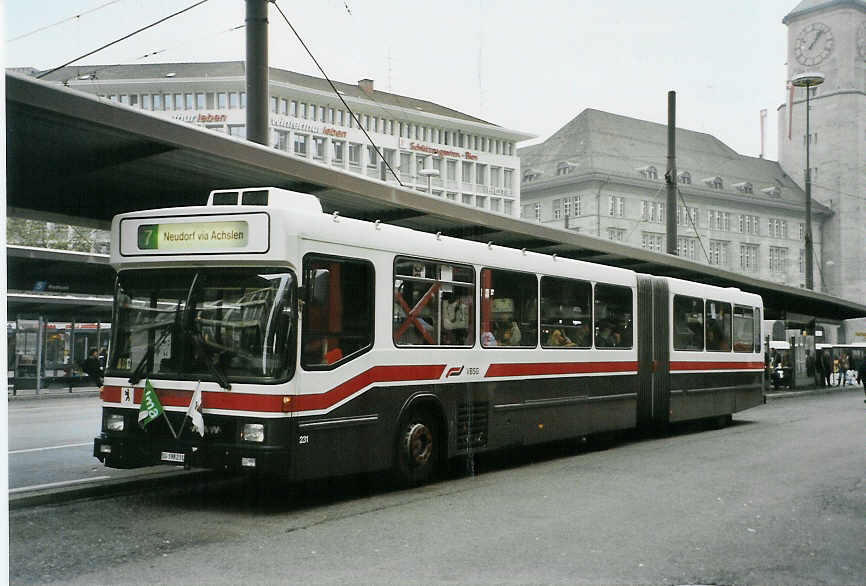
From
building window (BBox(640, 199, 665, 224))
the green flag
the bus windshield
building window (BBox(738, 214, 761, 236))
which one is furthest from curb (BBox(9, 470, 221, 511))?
building window (BBox(738, 214, 761, 236))

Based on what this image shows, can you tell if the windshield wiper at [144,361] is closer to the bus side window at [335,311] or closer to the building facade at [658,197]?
the bus side window at [335,311]

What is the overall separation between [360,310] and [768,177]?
92783 mm

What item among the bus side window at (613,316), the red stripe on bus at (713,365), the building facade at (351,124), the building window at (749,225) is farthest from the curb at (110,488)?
the building window at (749,225)

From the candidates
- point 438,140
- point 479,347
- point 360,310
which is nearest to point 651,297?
point 479,347

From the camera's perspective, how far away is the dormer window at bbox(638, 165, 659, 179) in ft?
288

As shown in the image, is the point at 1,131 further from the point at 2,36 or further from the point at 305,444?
the point at 305,444

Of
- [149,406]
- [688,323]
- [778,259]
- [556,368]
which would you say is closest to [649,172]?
[778,259]

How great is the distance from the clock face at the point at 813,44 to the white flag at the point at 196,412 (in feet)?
37.3

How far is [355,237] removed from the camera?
10367 mm

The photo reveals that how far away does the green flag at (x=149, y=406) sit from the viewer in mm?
9547

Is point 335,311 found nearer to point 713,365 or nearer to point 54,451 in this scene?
point 54,451

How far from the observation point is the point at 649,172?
88688 millimetres

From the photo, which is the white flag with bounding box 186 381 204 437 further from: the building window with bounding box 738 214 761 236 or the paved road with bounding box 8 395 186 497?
the building window with bounding box 738 214 761 236

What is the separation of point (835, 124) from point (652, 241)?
4769 cm
